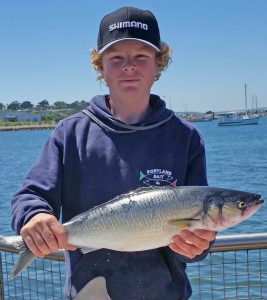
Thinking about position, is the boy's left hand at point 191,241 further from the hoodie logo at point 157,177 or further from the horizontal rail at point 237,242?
the horizontal rail at point 237,242

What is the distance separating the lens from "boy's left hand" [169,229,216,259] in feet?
9.13

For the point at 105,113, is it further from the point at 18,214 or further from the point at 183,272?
the point at 183,272

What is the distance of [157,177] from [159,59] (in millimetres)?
732

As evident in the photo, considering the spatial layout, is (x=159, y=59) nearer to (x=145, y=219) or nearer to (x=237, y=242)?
(x=145, y=219)

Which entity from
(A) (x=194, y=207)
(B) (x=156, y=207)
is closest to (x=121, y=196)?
(B) (x=156, y=207)

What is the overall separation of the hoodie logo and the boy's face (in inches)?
17.5

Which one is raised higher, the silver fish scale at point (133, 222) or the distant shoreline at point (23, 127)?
the silver fish scale at point (133, 222)

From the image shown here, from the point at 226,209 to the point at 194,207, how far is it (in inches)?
6.7

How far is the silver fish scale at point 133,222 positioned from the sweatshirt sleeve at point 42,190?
0.19 meters

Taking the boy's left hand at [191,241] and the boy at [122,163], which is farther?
the boy at [122,163]

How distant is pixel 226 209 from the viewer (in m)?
2.82

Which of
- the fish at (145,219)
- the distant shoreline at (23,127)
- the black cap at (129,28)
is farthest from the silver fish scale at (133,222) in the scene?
the distant shoreline at (23,127)

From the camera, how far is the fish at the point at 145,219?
2.77m

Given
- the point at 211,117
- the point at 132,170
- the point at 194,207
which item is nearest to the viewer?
the point at 194,207
